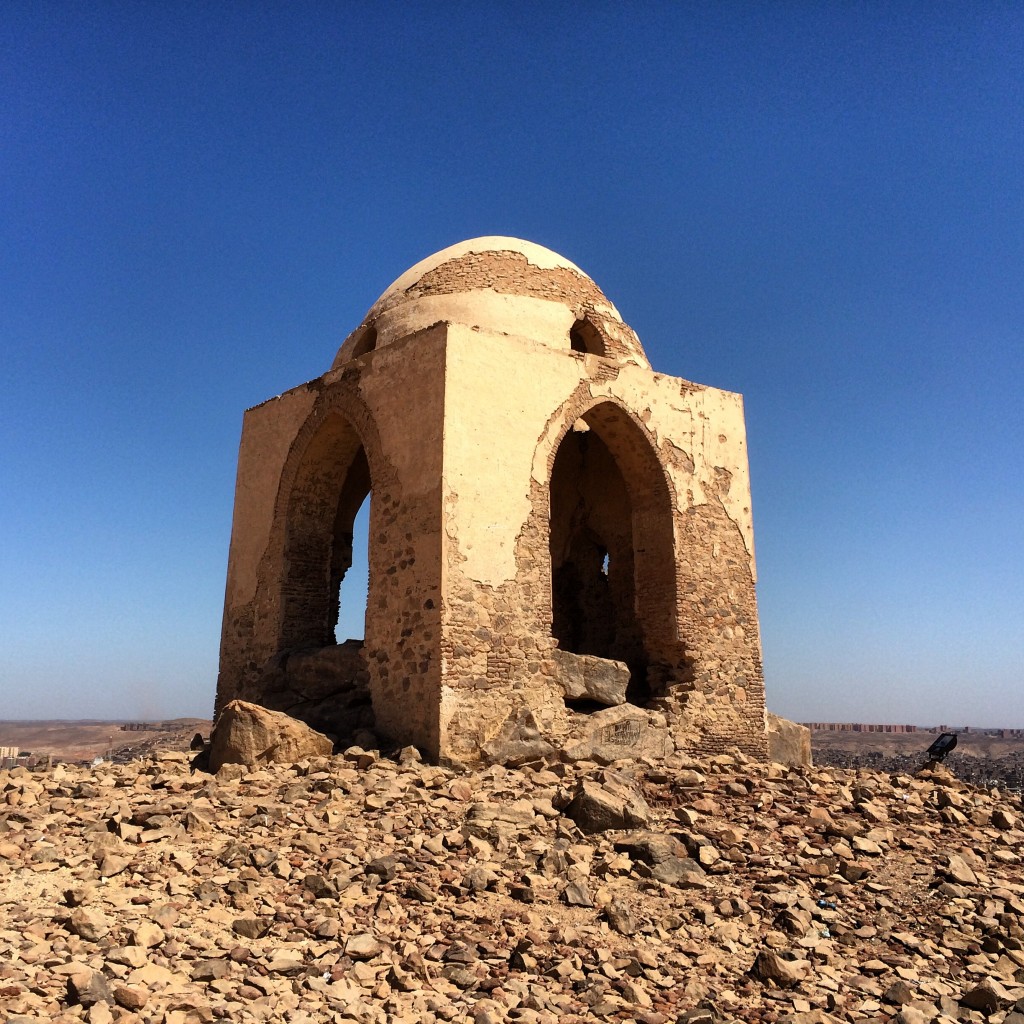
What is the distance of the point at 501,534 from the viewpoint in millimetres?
8188

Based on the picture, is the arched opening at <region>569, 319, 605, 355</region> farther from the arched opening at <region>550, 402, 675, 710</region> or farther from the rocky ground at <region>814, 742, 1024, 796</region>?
the rocky ground at <region>814, 742, 1024, 796</region>

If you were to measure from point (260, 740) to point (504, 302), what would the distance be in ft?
17.4

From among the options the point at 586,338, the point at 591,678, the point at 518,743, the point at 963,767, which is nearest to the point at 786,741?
the point at 591,678

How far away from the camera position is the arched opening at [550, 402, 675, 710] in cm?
955

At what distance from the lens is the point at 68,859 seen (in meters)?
5.10

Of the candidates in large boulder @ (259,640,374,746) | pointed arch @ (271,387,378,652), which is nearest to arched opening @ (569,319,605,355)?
pointed arch @ (271,387,378,652)

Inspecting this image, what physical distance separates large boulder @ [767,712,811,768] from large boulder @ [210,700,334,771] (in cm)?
514

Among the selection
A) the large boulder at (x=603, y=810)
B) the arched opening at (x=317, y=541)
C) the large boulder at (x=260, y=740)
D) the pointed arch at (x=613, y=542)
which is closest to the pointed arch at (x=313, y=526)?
the arched opening at (x=317, y=541)

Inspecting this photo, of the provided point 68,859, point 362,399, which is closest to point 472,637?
point 362,399

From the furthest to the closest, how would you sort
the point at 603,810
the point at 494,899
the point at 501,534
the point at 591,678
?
the point at 591,678 < the point at 501,534 < the point at 603,810 < the point at 494,899

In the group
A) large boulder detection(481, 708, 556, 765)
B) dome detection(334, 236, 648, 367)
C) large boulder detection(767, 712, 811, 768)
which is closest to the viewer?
large boulder detection(481, 708, 556, 765)

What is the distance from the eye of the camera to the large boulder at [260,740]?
730 cm

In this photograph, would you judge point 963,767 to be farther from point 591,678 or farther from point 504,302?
point 504,302

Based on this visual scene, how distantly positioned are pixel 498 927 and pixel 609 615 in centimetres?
676
